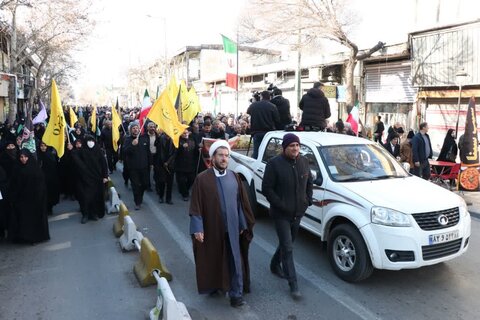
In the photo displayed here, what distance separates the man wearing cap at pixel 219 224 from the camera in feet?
14.5

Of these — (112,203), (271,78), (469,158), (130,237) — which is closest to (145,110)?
(112,203)

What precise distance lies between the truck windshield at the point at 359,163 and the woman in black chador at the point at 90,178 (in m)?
4.65

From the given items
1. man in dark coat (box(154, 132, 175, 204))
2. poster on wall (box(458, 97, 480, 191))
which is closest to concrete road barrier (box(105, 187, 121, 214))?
man in dark coat (box(154, 132, 175, 204))

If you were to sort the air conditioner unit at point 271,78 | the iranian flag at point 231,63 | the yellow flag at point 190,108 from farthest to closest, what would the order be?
the air conditioner unit at point 271,78
the iranian flag at point 231,63
the yellow flag at point 190,108

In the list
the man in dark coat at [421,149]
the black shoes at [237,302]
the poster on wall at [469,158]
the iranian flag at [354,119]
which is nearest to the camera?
the black shoes at [237,302]

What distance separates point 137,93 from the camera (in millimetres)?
62781

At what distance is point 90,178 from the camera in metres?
8.40

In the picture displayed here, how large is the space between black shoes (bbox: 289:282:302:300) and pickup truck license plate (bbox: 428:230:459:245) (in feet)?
5.09

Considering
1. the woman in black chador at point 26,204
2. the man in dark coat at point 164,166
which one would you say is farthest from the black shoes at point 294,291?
the man in dark coat at point 164,166

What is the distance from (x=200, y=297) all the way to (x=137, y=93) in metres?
60.8

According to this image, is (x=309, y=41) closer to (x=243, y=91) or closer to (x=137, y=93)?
(x=243, y=91)

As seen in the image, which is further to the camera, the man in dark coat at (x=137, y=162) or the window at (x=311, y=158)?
the man in dark coat at (x=137, y=162)

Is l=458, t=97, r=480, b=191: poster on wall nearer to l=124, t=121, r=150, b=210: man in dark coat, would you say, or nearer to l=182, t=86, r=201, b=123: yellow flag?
l=182, t=86, r=201, b=123: yellow flag

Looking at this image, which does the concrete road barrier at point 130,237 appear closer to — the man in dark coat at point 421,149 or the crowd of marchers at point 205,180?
the crowd of marchers at point 205,180
